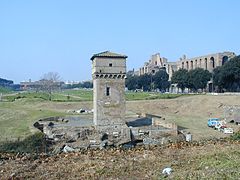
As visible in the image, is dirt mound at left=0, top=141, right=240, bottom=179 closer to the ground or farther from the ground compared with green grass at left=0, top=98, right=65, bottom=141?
farther from the ground

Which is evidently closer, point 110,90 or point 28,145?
point 28,145

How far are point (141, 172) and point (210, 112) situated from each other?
126 feet

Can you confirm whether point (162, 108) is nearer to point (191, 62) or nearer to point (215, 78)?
point (215, 78)

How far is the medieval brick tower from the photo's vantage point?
93.3 feet

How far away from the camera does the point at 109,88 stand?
2864cm

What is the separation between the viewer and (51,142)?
953 inches

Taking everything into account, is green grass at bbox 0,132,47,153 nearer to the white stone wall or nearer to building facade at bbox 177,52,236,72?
the white stone wall

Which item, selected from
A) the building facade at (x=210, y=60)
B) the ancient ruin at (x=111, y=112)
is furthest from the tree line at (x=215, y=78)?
the ancient ruin at (x=111, y=112)

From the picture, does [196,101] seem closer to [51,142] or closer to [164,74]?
[51,142]

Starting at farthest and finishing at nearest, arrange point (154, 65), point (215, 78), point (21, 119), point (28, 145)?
1. point (154, 65)
2. point (215, 78)
3. point (21, 119)
4. point (28, 145)

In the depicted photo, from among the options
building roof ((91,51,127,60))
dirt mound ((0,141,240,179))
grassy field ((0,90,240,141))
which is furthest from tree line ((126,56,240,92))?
dirt mound ((0,141,240,179))

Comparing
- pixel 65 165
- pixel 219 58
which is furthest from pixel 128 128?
pixel 219 58

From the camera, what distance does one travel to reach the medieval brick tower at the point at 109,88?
28.4 meters

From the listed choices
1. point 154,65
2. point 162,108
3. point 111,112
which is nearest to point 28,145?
point 111,112
